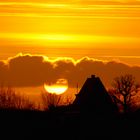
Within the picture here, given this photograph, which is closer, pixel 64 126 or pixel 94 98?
pixel 64 126

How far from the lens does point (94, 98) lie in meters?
112

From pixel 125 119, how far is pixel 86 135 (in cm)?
768

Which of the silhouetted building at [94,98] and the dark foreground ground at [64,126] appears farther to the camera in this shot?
the silhouetted building at [94,98]

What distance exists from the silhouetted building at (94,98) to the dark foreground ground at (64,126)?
22.4 m

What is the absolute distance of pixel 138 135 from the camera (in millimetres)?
79125

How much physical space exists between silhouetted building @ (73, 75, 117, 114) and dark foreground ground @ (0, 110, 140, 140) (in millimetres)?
22398

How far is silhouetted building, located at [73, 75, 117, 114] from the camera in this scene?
11031cm

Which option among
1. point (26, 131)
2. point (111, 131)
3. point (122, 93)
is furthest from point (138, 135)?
point (122, 93)

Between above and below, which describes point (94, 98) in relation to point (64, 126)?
above

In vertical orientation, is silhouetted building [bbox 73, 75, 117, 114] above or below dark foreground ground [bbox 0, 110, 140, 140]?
above

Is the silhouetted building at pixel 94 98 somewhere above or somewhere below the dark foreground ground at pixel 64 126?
above

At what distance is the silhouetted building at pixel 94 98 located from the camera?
110 meters

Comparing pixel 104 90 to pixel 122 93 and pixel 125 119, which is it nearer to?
pixel 122 93

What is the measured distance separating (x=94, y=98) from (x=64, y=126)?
31.6 meters
